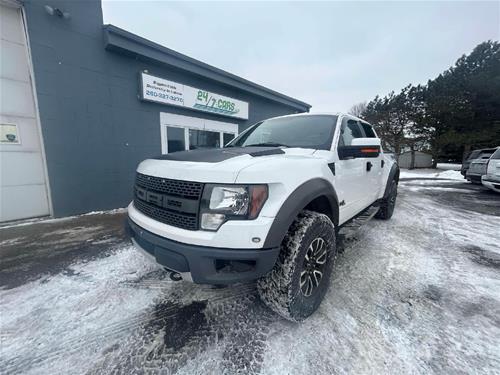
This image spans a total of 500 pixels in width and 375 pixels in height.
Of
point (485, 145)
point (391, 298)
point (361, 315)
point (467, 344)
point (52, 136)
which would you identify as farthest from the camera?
point (485, 145)

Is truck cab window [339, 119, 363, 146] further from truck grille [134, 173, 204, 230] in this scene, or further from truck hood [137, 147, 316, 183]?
truck grille [134, 173, 204, 230]

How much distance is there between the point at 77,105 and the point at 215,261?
5.30 metres

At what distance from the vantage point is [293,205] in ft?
5.49

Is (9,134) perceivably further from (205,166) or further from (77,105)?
(205,166)

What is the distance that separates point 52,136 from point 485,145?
29.7 m

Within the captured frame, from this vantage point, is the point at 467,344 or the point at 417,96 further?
the point at 417,96

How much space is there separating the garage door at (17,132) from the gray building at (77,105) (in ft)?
0.05

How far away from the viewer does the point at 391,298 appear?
7.29ft

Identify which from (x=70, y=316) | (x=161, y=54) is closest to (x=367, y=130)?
(x=70, y=316)

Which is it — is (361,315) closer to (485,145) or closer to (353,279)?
(353,279)

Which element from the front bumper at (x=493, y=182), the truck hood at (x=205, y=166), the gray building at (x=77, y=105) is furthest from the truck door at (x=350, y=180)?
the front bumper at (x=493, y=182)

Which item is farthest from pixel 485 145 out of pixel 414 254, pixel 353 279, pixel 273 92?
pixel 353 279

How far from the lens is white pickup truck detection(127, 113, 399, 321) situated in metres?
1.52

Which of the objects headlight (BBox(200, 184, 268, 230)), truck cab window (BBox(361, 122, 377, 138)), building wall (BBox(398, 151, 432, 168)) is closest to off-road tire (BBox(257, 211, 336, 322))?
headlight (BBox(200, 184, 268, 230))
